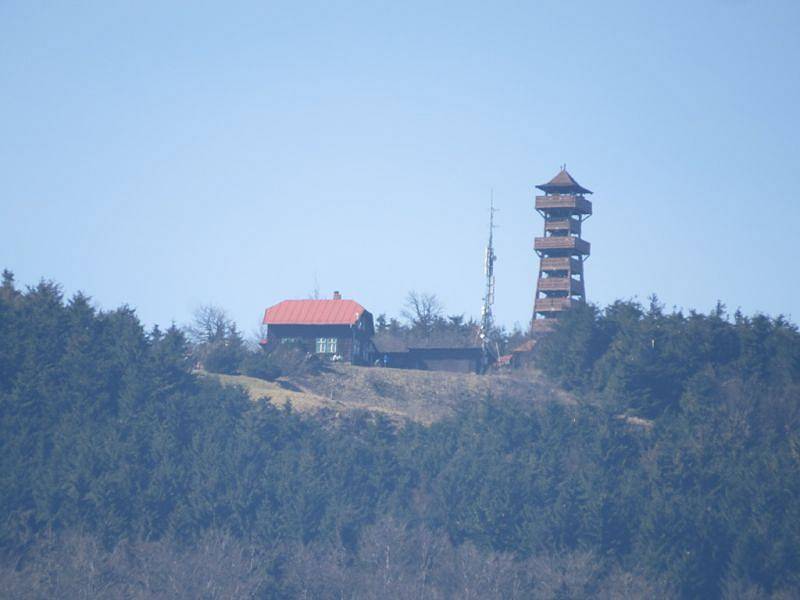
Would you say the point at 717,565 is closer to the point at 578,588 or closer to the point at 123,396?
the point at 578,588

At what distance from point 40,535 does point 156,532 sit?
3599 mm

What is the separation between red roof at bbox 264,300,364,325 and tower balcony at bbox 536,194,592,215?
56.2ft

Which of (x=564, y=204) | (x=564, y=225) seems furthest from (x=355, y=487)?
(x=564, y=204)

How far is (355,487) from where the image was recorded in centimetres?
3881

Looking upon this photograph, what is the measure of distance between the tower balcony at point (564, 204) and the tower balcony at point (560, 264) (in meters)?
3.40

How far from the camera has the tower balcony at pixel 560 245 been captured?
67.9m

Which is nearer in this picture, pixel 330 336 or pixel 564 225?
pixel 330 336

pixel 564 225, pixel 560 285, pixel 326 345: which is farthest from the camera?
pixel 564 225

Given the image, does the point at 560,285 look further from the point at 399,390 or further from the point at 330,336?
the point at 399,390

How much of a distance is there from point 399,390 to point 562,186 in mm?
25242

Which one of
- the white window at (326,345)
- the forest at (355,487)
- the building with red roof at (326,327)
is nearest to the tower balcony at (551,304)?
the building with red roof at (326,327)

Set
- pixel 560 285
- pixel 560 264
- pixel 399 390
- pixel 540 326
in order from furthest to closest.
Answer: pixel 560 264 < pixel 560 285 < pixel 540 326 < pixel 399 390

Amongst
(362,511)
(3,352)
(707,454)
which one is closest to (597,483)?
(707,454)

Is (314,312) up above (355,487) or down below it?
above
